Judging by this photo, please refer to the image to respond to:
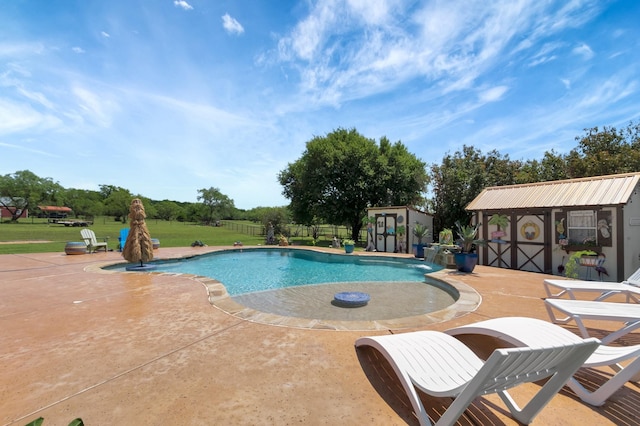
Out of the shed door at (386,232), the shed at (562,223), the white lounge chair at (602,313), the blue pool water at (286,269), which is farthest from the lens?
the shed door at (386,232)

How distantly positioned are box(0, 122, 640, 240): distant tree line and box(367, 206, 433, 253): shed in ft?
14.4

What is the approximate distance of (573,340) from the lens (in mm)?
2453

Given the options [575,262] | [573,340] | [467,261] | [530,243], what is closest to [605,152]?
[530,243]

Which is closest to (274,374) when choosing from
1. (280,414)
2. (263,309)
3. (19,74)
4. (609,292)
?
(280,414)

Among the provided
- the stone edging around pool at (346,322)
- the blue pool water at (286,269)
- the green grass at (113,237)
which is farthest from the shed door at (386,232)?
the stone edging around pool at (346,322)

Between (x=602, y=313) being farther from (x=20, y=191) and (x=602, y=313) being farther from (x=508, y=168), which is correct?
(x=20, y=191)

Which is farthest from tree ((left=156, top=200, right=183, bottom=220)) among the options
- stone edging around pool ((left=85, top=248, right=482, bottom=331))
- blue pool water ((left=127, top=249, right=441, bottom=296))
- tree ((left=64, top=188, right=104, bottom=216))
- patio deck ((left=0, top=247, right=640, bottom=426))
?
stone edging around pool ((left=85, top=248, right=482, bottom=331))

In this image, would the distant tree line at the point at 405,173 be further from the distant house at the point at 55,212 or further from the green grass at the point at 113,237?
the distant house at the point at 55,212

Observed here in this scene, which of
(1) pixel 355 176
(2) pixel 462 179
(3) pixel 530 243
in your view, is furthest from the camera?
(1) pixel 355 176

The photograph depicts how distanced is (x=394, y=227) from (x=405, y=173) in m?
8.09

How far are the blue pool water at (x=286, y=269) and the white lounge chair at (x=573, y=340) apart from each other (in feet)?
21.0

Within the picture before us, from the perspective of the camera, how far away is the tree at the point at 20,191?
48031mm

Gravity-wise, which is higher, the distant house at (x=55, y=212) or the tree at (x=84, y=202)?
the tree at (x=84, y=202)

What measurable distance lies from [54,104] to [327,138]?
61.2 feet
